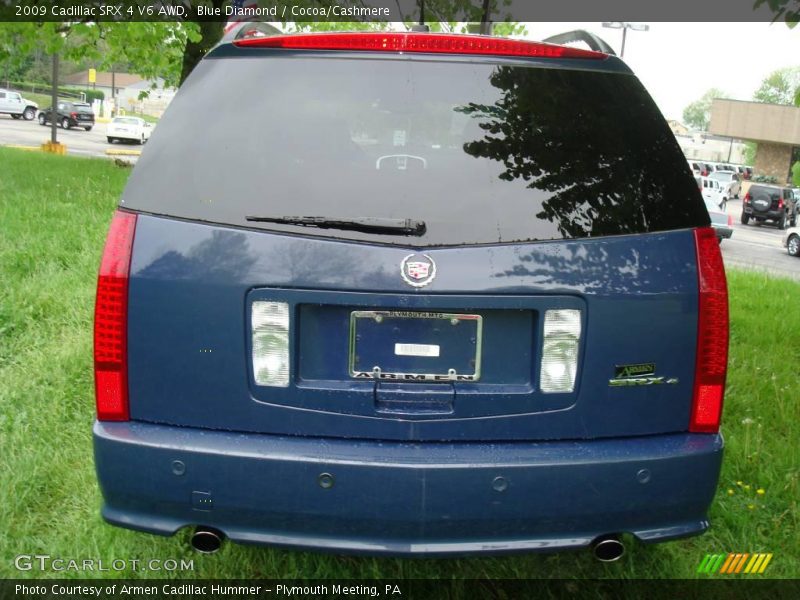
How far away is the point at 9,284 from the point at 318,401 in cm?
483

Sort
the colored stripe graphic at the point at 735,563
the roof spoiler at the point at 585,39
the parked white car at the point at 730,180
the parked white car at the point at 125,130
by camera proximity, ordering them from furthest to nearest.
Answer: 1. the parked white car at the point at 730,180
2. the parked white car at the point at 125,130
3. the colored stripe graphic at the point at 735,563
4. the roof spoiler at the point at 585,39

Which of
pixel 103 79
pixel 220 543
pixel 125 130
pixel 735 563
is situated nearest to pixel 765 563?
pixel 735 563

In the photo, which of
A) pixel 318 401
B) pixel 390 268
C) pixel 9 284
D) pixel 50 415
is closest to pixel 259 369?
pixel 318 401

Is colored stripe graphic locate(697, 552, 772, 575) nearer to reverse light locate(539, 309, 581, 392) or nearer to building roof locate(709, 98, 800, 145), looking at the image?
reverse light locate(539, 309, 581, 392)

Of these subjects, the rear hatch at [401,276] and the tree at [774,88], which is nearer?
the rear hatch at [401,276]

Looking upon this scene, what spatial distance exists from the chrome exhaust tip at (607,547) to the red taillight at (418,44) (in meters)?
1.53

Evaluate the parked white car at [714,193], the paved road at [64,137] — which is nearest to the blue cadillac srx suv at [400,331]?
the paved road at [64,137]

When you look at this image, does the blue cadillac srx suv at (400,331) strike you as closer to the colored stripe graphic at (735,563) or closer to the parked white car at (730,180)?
the colored stripe graphic at (735,563)

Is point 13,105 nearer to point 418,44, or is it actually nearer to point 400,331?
point 418,44

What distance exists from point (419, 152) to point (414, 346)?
591mm

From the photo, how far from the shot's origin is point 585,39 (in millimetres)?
2908

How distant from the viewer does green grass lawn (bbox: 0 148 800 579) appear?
3047mm

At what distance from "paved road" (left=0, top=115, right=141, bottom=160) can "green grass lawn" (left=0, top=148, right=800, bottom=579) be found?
28.1 metres

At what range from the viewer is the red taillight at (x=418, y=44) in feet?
8.02
